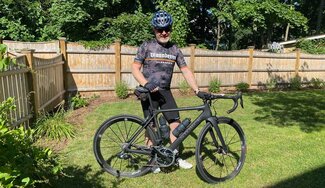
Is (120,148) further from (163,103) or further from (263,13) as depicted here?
(263,13)

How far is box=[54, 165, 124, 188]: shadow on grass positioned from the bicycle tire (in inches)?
6.8

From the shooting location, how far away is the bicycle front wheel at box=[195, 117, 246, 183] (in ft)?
12.4

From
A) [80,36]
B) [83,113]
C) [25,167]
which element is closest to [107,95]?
[83,113]

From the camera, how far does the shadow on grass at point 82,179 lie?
383cm

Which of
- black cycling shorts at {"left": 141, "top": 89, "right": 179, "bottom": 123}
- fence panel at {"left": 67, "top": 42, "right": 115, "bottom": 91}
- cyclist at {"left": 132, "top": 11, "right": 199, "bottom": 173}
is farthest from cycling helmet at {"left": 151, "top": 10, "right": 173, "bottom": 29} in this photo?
fence panel at {"left": 67, "top": 42, "right": 115, "bottom": 91}

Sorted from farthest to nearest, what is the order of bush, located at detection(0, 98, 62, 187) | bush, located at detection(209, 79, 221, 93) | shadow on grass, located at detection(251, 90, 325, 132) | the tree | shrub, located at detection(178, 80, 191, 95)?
1. the tree
2. bush, located at detection(209, 79, 221, 93)
3. shrub, located at detection(178, 80, 191, 95)
4. shadow on grass, located at detection(251, 90, 325, 132)
5. bush, located at detection(0, 98, 62, 187)

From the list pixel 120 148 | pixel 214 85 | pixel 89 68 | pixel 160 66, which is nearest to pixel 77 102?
pixel 89 68

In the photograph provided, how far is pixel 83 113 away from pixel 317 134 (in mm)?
5311

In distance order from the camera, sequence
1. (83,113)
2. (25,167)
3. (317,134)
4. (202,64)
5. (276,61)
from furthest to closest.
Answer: (276,61), (202,64), (83,113), (317,134), (25,167)

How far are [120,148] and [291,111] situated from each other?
582 cm

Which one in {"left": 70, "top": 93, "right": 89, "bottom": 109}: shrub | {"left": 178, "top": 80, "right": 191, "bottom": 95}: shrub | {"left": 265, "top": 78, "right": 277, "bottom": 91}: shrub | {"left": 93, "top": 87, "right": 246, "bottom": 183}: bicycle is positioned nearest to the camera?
{"left": 93, "top": 87, "right": 246, "bottom": 183}: bicycle

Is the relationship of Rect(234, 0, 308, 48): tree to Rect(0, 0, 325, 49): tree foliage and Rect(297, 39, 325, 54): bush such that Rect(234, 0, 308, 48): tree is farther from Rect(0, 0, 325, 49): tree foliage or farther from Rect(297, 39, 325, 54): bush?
Rect(297, 39, 325, 54): bush

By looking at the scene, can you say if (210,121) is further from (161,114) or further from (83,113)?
(83,113)

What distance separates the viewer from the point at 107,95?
35.0 feet
